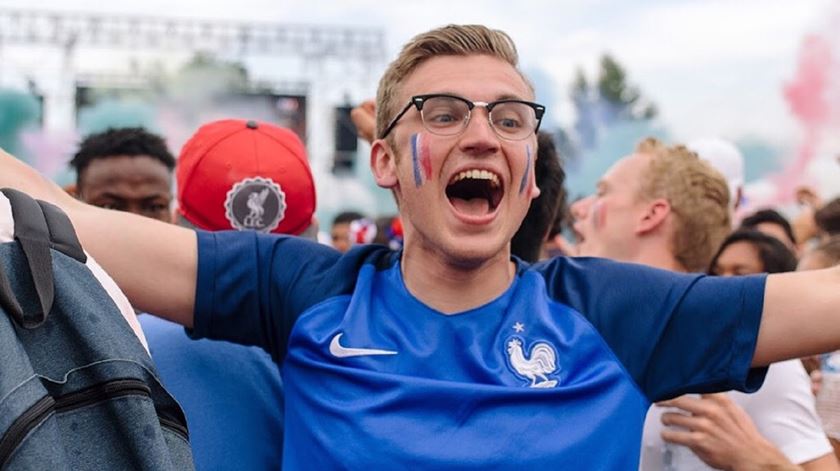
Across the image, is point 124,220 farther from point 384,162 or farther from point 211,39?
point 211,39

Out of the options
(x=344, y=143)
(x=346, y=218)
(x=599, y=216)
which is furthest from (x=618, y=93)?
(x=599, y=216)

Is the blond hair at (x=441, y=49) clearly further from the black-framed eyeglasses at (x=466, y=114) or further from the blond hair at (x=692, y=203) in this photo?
the blond hair at (x=692, y=203)

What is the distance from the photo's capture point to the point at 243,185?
94.5 inches

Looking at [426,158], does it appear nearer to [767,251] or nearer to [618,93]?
[767,251]

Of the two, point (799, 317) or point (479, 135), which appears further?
point (479, 135)

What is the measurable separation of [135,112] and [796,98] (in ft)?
56.7

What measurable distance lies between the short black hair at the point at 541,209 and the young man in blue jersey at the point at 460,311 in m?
0.67

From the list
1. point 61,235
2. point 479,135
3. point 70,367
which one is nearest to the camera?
point 70,367

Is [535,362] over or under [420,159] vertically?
under

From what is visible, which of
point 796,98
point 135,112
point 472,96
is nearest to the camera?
point 472,96

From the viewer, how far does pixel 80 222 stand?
203cm

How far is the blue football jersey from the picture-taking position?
1.94 meters

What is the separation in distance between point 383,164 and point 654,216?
4.95 feet

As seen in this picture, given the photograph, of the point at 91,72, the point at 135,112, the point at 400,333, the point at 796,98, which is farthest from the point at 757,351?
the point at 91,72
